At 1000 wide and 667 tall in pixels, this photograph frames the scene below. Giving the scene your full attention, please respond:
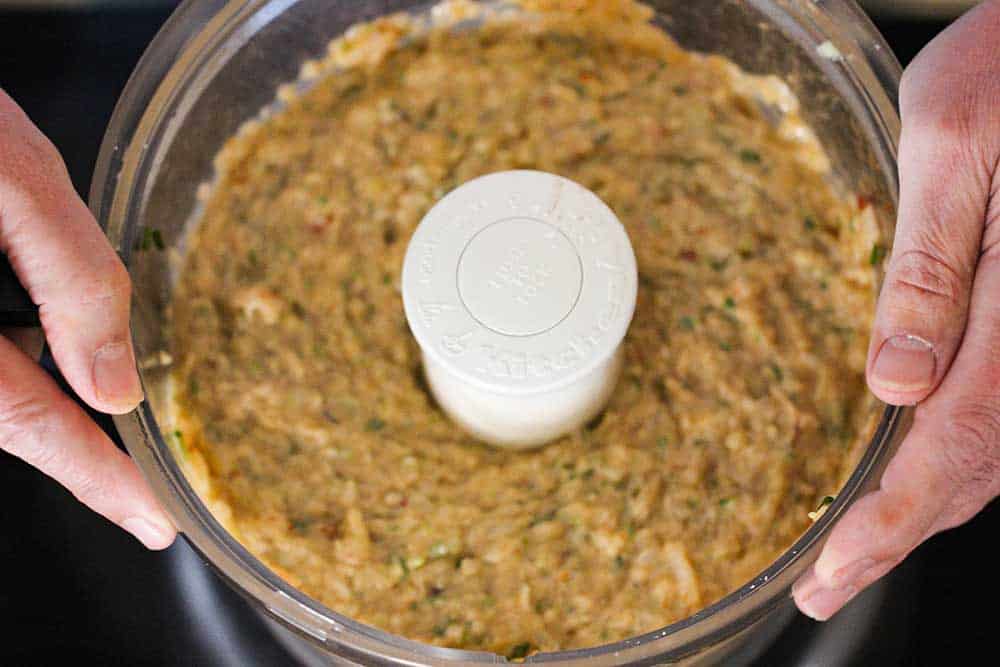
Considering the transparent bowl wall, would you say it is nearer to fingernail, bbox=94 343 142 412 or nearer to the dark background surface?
fingernail, bbox=94 343 142 412

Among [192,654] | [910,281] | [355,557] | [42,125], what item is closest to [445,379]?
[355,557]

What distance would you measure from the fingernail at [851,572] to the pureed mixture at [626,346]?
30 centimetres

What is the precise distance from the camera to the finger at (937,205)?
55.9 inches

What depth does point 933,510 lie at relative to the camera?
1366mm

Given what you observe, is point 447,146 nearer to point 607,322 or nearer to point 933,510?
point 607,322

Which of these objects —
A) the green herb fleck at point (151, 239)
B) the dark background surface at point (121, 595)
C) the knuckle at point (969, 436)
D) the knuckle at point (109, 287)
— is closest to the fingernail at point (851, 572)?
the knuckle at point (969, 436)

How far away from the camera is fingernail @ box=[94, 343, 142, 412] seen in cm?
144

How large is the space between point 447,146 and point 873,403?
2.84ft

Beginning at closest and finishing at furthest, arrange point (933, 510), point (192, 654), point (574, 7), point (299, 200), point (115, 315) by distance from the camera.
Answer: point (933, 510)
point (115, 315)
point (192, 654)
point (299, 200)
point (574, 7)

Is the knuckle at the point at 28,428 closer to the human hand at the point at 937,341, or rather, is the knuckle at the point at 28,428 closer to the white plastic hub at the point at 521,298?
the white plastic hub at the point at 521,298

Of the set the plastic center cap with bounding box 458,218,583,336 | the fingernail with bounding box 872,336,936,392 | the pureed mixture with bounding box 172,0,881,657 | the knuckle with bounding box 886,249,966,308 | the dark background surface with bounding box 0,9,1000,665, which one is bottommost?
the dark background surface with bounding box 0,9,1000,665

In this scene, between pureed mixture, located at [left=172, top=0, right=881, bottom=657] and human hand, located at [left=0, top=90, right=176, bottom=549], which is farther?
pureed mixture, located at [left=172, top=0, right=881, bottom=657]

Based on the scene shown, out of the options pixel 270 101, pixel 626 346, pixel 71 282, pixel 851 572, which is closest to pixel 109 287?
pixel 71 282

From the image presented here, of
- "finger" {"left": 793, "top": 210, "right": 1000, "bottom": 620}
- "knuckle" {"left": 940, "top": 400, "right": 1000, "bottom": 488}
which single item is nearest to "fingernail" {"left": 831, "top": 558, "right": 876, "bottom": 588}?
"finger" {"left": 793, "top": 210, "right": 1000, "bottom": 620}
